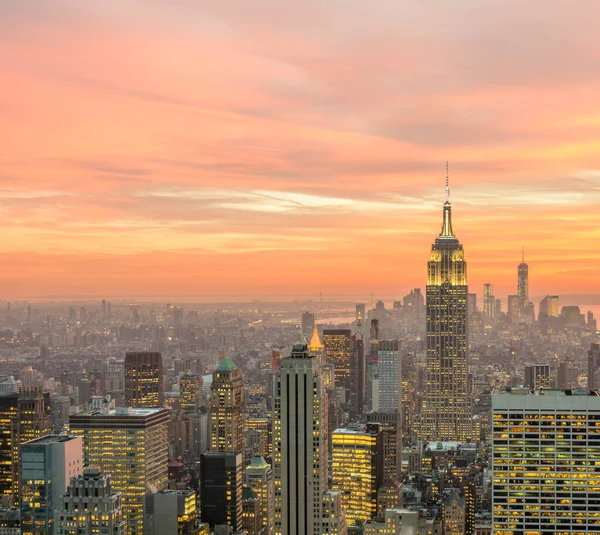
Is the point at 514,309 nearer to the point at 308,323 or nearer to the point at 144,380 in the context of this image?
the point at 144,380

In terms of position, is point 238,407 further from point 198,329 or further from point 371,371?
point 371,371

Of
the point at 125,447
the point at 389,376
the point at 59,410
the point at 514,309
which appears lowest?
the point at 125,447

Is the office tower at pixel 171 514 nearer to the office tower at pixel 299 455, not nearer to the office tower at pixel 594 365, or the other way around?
the office tower at pixel 299 455

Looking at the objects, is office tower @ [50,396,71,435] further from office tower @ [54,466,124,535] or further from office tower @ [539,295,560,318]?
office tower @ [539,295,560,318]

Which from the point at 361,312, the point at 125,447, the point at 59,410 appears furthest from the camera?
the point at 361,312

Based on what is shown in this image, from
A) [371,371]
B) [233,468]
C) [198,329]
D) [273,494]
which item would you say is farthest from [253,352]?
[371,371]

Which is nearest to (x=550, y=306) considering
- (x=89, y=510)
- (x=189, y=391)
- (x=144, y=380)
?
(x=189, y=391)

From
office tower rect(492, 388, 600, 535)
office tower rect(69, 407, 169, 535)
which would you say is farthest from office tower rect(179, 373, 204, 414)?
office tower rect(492, 388, 600, 535)
